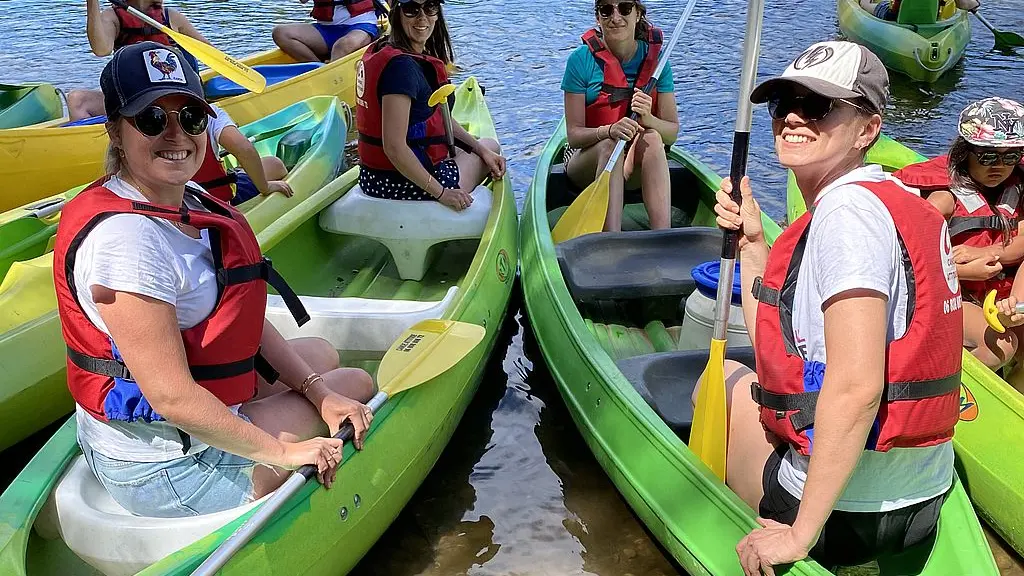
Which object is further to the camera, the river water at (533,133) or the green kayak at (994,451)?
the river water at (533,133)

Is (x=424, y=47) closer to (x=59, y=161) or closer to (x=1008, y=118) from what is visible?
(x=1008, y=118)

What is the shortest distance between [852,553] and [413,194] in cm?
230

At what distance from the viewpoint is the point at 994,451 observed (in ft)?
8.61

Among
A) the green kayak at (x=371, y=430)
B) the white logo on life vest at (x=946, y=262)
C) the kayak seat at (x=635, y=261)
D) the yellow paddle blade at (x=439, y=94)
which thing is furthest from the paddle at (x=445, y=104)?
the white logo on life vest at (x=946, y=262)

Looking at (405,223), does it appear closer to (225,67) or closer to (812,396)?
(225,67)

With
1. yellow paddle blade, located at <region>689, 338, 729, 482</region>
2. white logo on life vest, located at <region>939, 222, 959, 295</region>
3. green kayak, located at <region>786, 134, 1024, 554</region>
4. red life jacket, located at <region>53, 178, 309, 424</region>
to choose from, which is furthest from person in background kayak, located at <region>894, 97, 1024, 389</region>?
red life jacket, located at <region>53, 178, 309, 424</region>

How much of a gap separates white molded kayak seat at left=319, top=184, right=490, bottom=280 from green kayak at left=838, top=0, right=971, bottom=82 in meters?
6.16

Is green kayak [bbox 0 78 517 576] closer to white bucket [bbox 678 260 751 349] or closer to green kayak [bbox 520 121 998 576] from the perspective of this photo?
green kayak [bbox 520 121 998 576]

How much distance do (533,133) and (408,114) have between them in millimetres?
4134

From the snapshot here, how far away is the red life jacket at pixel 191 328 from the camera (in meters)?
1.74

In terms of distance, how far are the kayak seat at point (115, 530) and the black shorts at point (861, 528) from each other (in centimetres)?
118

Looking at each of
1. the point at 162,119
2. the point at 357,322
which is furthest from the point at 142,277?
the point at 357,322

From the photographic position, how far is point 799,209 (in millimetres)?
4609

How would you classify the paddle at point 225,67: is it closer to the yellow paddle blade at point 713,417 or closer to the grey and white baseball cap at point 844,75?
the yellow paddle blade at point 713,417
